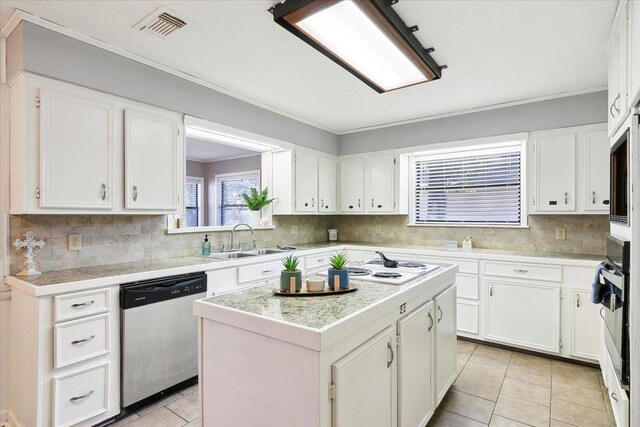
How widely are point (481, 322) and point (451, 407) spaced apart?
1.36 meters

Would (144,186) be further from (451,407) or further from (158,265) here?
(451,407)

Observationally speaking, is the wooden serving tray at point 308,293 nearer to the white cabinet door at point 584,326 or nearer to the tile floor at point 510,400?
the tile floor at point 510,400

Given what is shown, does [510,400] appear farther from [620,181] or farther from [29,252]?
[29,252]

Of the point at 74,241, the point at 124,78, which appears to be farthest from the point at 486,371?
the point at 124,78

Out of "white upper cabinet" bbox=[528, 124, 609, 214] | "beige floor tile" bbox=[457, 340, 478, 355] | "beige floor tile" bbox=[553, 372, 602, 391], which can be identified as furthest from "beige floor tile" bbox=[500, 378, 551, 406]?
"white upper cabinet" bbox=[528, 124, 609, 214]

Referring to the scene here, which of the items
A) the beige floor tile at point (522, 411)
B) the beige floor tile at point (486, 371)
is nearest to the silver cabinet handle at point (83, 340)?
the beige floor tile at point (522, 411)

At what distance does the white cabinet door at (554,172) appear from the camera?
332 centimetres

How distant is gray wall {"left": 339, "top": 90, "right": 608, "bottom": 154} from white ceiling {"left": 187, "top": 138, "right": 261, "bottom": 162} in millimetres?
1679

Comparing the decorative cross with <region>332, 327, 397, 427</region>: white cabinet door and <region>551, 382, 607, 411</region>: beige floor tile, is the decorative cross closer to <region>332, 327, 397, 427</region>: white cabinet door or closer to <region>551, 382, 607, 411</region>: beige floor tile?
<region>332, 327, 397, 427</region>: white cabinet door

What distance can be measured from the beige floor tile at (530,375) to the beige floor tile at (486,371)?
0.07 m

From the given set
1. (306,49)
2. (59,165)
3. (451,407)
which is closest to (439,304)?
(451,407)

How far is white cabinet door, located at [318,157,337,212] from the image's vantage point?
4.67 metres

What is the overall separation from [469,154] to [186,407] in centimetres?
392

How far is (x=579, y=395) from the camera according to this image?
255cm
